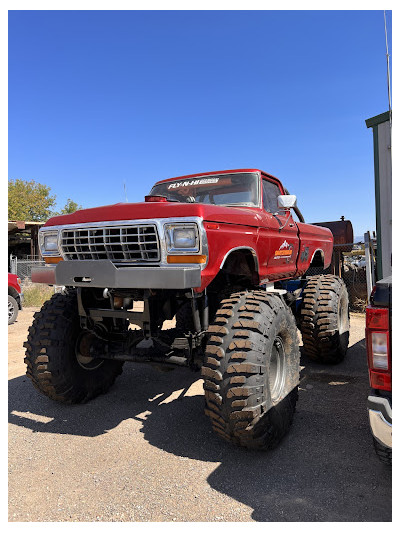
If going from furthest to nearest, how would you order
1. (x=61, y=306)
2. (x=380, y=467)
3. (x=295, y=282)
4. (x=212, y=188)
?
(x=295, y=282) < (x=212, y=188) < (x=61, y=306) < (x=380, y=467)

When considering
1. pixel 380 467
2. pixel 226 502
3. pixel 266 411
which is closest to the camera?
pixel 226 502

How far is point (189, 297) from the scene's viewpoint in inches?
118

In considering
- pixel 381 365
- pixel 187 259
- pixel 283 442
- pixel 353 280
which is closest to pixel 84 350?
pixel 187 259

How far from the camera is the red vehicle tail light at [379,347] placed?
2.13m

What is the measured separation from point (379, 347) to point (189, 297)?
4.57 feet

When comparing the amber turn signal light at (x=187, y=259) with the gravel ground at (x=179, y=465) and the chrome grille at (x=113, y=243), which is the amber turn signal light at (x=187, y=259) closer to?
the chrome grille at (x=113, y=243)

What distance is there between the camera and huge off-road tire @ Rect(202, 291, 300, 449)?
2.84 metres

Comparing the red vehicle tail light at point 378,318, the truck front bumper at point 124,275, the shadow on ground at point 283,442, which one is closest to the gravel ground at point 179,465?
the shadow on ground at point 283,442

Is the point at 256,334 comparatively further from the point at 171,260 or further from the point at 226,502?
the point at 226,502

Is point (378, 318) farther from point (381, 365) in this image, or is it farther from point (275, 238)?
point (275, 238)

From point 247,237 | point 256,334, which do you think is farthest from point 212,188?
point 256,334

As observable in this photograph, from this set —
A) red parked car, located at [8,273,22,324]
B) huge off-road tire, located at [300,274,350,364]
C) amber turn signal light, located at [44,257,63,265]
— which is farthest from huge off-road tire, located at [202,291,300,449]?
red parked car, located at [8,273,22,324]

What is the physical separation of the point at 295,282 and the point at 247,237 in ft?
10.00

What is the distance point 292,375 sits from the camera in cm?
363
